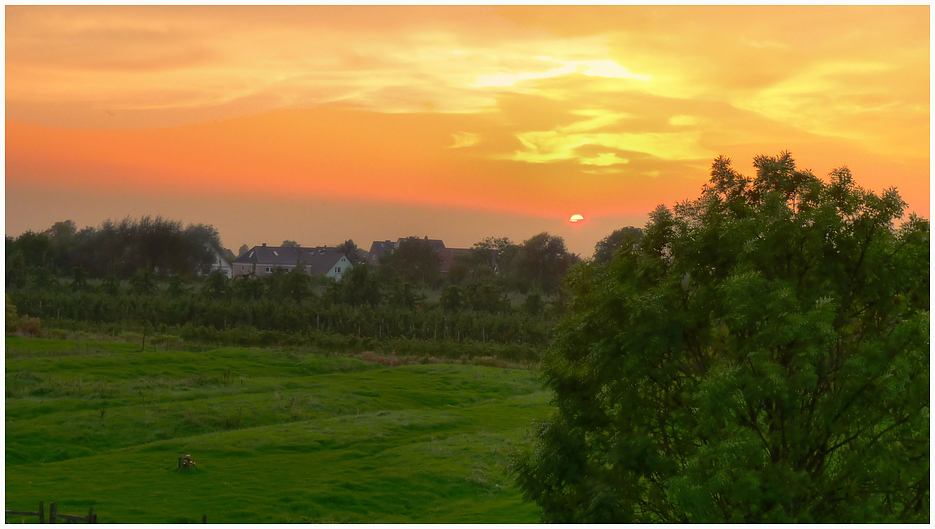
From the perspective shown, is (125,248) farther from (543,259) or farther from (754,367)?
(754,367)

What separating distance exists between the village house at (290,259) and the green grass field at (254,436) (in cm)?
9395

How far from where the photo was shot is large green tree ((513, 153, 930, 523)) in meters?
15.4

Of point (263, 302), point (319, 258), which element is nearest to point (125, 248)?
point (319, 258)

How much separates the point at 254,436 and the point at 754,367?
96.3 ft

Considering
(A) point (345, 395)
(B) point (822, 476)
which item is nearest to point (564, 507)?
(B) point (822, 476)

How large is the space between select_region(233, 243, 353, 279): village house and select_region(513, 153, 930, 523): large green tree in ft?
454

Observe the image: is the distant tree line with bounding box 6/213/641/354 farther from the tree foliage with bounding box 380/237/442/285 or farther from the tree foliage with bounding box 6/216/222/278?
the tree foliage with bounding box 380/237/442/285

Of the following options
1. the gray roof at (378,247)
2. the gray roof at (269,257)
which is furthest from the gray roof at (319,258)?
the gray roof at (378,247)

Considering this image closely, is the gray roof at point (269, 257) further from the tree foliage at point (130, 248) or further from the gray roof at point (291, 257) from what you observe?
the tree foliage at point (130, 248)

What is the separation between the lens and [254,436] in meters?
38.6

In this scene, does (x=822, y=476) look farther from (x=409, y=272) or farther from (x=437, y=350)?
(x=409, y=272)

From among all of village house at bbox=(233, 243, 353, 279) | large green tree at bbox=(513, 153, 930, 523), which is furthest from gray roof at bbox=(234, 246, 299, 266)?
Result: large green tree at bbox=(513, 153, 930, 523)

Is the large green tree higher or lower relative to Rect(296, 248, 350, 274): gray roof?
lower

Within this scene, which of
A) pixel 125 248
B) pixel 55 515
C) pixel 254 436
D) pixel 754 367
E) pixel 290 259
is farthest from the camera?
pixel 290 259
